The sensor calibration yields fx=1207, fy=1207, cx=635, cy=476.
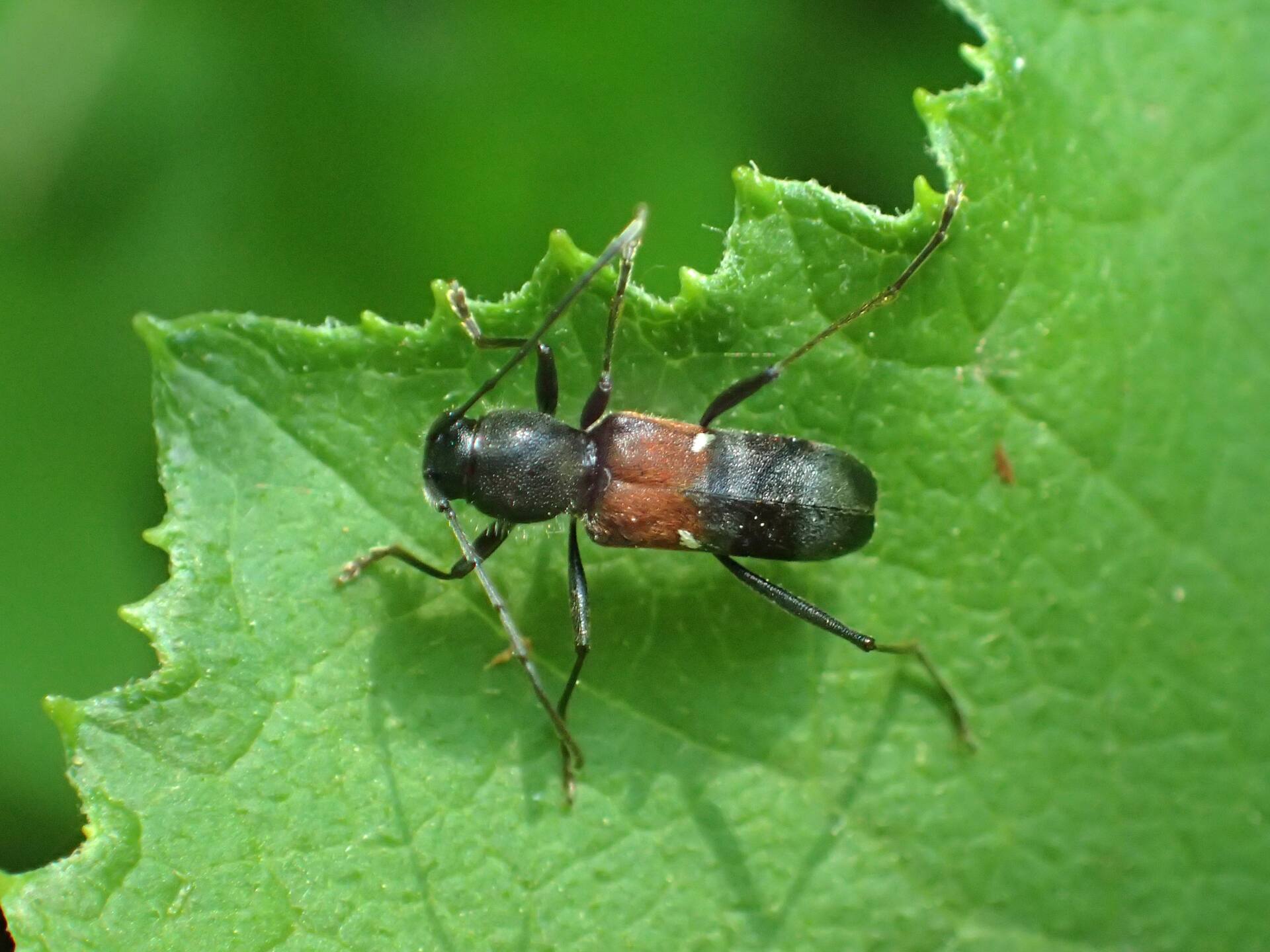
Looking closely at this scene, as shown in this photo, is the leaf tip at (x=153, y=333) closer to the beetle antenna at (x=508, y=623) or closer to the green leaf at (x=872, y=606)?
the green leaf at (x=872, y=606)

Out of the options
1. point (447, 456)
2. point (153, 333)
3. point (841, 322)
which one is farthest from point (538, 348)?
point (153, 333)

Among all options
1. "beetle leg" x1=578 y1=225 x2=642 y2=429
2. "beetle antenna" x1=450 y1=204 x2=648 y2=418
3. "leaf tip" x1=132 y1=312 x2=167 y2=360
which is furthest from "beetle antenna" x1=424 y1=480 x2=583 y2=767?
"leaf tip" x1=132 y1=312 x2=167 y2=360

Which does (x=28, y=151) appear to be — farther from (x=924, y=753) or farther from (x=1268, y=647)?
(x=1268, y=647)

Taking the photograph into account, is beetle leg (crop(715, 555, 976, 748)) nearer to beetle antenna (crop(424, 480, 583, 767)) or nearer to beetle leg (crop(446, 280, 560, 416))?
beetle antenna (crop(424, 480, 583, 767))

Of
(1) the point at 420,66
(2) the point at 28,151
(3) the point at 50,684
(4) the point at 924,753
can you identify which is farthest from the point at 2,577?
(4) the point at 924,753

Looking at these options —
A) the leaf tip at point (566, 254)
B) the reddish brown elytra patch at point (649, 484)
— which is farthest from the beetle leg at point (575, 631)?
the leaf tip at point (566, 254)

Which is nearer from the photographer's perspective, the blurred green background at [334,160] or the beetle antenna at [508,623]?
the beetle antenna at [508,623]
